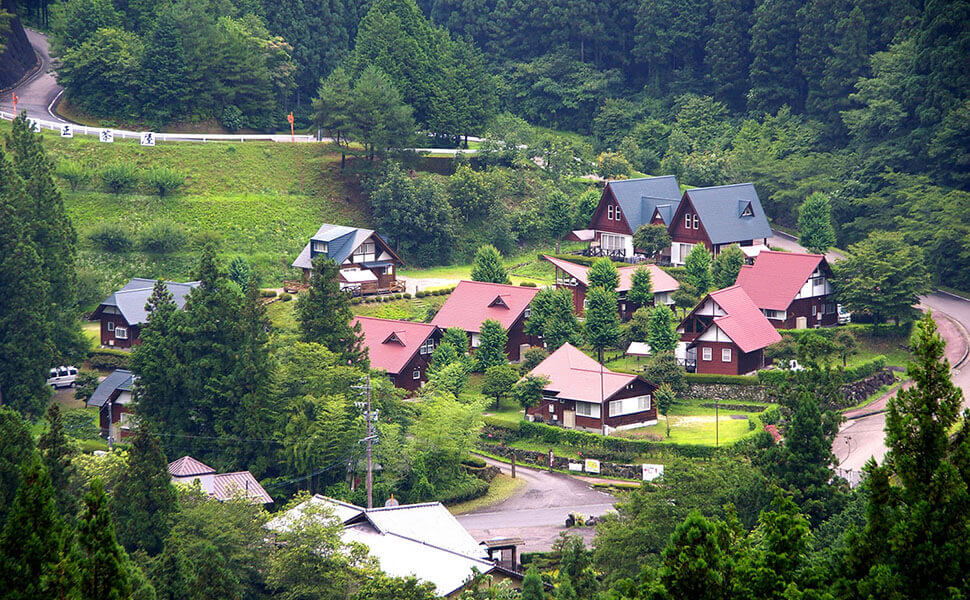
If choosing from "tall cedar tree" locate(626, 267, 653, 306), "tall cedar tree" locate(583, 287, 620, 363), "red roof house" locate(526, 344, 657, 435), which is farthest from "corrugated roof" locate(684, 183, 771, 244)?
"red roof house" locate(526, 344, 657, 435)

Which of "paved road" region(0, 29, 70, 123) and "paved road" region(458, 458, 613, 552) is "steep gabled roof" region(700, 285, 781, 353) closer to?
"paved road" region(458, 458, 613, 552)

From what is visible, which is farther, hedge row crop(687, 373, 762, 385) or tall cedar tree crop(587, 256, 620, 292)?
tall cedar tree crop(587, 256, 620, 292)

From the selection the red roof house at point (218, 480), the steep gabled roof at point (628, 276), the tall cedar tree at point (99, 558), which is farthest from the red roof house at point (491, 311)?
the tall cedar tree at point (99, 558)

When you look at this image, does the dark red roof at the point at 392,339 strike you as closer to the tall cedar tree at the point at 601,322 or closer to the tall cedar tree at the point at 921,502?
the tall cedar tree at the point at 601,322

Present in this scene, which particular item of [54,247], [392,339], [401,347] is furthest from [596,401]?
[54,247]

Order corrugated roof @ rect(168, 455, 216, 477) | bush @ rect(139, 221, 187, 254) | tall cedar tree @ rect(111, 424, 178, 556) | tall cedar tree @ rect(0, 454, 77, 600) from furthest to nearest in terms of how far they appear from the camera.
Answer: bush @ rect(139, 221, 187, 254)
corrugated roof @ rect(168, 455, 216, 477)
tall cedar tree @ rect(111, 424, 178, 556)
tall cedar tree @ rect(0, 454, 77, 600)

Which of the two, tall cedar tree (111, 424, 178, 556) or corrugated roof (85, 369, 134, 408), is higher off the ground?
corrugated roof (85, 369, 134, 408)

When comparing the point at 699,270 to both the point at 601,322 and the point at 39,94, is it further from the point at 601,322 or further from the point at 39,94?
the point at 39,94
